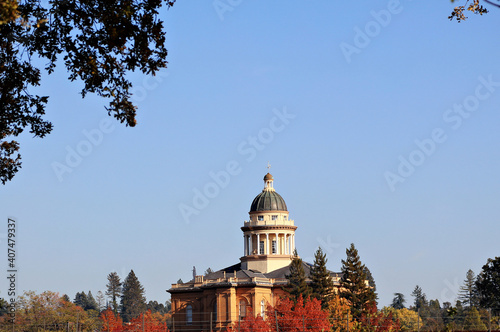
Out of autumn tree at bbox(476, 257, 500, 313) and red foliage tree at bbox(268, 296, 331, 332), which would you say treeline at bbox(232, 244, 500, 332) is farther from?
autumn tree at bbox(476, 257, 500, 313)

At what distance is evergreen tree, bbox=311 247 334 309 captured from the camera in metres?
86.7

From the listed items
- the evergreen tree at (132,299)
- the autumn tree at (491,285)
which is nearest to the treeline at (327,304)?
the autumn tree at (491,285)

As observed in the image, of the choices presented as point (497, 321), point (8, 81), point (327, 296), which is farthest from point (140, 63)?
point (497, 321)

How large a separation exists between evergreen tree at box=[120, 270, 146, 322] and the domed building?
8915 cm

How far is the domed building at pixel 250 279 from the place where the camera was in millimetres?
91644

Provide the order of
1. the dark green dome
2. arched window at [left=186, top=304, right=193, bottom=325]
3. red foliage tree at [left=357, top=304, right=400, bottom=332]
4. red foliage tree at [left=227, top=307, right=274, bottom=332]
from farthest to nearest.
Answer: the dark green dome < arched window at [left=186, top=304, right=193, bottom=325] < red foliage tree at [left=227, top=307, right=274, bottom=332] < red foliage tree at [left=357, top=304, right=400, bottom=332]

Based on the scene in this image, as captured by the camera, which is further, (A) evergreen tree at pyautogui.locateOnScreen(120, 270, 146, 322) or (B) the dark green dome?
(A) evergreen tree at pyautogui.locateOnScreen(120, 270, 146, 322)

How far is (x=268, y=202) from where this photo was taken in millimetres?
102312

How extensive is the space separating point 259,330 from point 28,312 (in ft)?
160

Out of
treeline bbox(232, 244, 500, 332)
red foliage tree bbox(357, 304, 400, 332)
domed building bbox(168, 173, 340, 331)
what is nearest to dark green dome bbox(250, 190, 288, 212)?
domed building bbox(168, 173, 340, 331)

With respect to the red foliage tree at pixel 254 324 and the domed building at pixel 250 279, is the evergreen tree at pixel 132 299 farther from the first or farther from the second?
the red foliage tree at pixel 254 324

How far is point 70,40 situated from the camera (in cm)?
2102

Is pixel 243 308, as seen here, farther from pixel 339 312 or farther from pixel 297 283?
pixel 339 312

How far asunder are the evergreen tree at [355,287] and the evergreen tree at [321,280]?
4.76 feet
